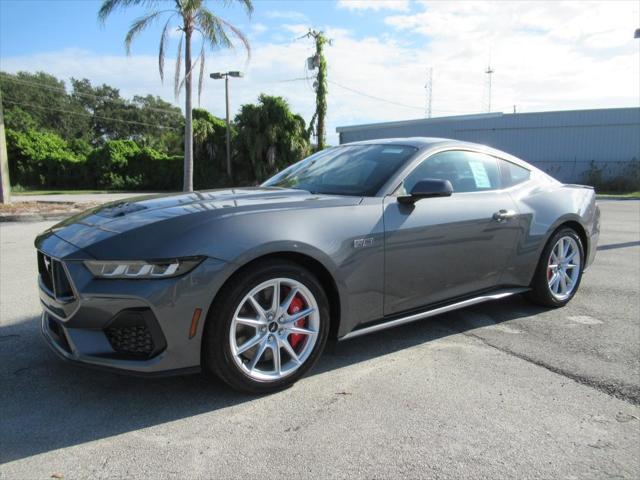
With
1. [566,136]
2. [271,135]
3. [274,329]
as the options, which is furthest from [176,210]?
[566,136]

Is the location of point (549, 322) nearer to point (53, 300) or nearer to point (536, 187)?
point (536, 187)

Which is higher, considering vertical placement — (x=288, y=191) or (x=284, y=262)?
(x=288, y=191)

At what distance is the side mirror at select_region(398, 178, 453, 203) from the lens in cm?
326

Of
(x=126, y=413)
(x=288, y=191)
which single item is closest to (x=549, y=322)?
(x=288, y=191)

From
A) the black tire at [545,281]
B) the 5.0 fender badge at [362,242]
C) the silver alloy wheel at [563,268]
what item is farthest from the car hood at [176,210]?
the silver alloy wheel at [563,268]

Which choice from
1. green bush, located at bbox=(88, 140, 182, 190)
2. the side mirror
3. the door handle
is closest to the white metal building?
green bush, located at bbox=(88, 140, 182, 190)

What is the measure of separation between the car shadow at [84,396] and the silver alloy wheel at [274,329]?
221 mm

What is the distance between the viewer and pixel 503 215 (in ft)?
12.7

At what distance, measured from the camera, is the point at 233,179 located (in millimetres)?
33438

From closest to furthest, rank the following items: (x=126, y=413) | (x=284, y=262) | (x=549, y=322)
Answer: (x=126, y=413)
(x=284, y=262)
(x=549, y=322)

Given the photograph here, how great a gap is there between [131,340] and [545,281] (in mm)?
3440

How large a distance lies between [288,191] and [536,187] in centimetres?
229

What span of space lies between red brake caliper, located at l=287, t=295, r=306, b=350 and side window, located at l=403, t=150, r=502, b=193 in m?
1.13

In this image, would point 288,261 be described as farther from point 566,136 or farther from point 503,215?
point 566,136
